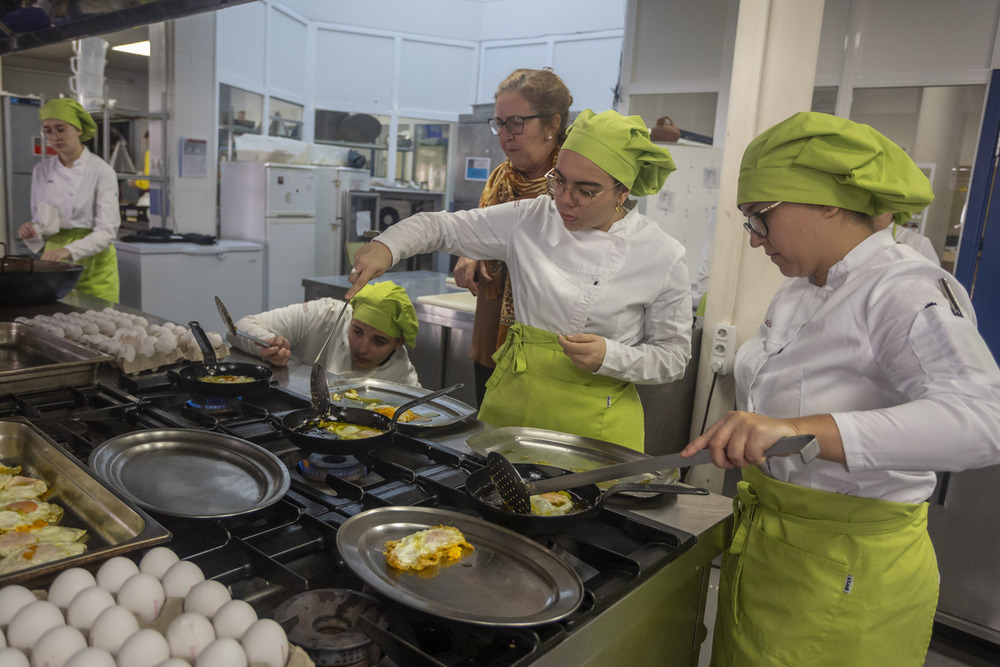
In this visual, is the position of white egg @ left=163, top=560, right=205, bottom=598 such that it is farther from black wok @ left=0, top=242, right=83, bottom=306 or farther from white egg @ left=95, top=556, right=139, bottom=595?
black wok @ left=0, top=242, right=83, bottom=306

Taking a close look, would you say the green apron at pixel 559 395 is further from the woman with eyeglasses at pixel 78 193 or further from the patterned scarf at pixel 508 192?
the woman with eyeglasses at pixel 78 193

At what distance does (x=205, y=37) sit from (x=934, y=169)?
6190 millimetres

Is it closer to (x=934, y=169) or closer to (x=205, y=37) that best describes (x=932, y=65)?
(x=934, y=169)

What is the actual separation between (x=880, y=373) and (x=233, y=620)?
3.61ft

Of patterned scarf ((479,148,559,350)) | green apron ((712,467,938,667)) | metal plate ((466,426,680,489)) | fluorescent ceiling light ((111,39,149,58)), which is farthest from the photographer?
fluorescent ceiling light ((111,39,149,58))

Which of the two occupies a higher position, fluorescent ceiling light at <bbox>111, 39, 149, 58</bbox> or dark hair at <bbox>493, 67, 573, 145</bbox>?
fluorescent ceiling light at <bbox>111, 39, 149, 58</bbox>

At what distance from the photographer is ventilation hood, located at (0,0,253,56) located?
2045 millimetres

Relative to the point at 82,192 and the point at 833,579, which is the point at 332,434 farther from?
the point at 82,192

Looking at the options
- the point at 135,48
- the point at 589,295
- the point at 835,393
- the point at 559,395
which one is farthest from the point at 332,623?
the point at 135,48

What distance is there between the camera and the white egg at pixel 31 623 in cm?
72

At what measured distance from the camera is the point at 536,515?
110 centimetres

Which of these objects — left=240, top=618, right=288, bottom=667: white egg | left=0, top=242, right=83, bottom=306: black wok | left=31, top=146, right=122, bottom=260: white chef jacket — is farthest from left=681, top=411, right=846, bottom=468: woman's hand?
left=31, top=146, right=122, bottom=260: white chef jacket

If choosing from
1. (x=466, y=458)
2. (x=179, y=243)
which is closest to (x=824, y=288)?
(x=466, y=458)

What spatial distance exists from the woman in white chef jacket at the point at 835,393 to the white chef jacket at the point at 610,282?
480mm
